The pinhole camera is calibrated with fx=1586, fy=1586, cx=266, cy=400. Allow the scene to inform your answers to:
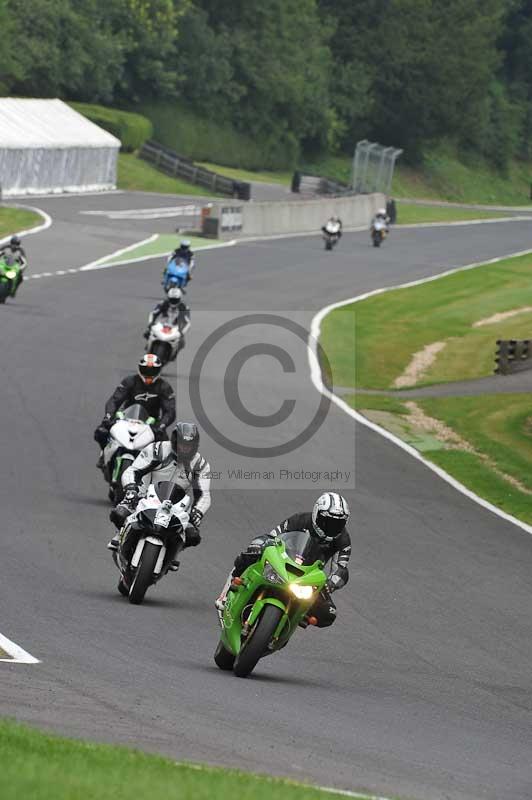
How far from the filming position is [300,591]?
36.8ft

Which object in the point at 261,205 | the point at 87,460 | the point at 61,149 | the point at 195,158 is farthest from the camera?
the point at 195,158

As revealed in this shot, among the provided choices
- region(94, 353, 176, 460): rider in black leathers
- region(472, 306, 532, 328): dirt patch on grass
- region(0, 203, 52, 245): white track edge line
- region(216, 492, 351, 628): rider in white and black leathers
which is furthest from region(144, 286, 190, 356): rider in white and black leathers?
region(0, 203, 52, 245): white track edge line

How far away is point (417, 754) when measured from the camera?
9.40 metres

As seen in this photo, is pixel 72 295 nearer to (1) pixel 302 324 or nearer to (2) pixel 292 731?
(1) pixel 302 324

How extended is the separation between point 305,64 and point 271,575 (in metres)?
100

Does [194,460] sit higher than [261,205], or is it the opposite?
[194,460]

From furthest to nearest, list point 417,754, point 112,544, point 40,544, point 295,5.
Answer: point 295,5
point 40,544
point 112,544
point 417,754

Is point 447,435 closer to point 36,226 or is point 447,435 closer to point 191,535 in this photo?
point 191,535

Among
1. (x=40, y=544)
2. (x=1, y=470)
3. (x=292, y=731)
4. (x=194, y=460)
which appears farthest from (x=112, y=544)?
(x=1, y=470)

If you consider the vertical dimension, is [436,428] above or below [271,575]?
below

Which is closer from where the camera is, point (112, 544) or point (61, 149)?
point (112, 544)

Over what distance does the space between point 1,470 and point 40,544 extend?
390 centimetres

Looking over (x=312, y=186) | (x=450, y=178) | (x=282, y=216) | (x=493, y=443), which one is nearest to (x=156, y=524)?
Result: (x=493, y=443)

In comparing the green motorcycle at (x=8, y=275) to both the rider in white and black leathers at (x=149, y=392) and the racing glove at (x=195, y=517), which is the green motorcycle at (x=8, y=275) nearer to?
the rider in white and black leathers at (x=149, y=392)
